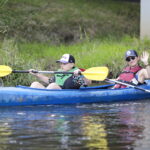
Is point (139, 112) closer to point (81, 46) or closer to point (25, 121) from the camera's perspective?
point (25, 121)

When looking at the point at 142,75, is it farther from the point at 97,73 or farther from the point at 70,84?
the point at 70,84

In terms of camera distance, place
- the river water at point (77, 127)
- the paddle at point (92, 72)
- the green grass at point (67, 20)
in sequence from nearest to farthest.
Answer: the river water at point (77, 127)
the paddle at point (92, 72)
the green grass at point (67, 20)

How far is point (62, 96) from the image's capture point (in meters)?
11.1

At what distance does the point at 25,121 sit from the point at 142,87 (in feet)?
10.9

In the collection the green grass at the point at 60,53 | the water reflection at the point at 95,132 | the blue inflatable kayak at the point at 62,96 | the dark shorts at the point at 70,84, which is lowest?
the water reflection at the point at 95,132

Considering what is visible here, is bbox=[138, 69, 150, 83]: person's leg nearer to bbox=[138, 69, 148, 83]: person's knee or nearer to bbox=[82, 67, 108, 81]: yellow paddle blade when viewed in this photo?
bbox=[138, 69, 148, 83]: person's knee

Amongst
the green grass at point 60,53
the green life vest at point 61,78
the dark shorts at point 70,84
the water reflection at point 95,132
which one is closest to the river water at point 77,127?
the water reflection at point 95,132

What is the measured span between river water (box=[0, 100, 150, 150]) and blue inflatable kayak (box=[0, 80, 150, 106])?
0.61ft

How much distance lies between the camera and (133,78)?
38.8 feet

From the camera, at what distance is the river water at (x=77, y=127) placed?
7.45 metres

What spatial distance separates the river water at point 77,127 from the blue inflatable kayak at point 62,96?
0.61 ft

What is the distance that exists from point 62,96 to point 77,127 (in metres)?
2.52

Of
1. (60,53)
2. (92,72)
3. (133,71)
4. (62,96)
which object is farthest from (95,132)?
(60,53)

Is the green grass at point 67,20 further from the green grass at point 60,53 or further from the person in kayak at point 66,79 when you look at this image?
the person in kayak at point 66,79
